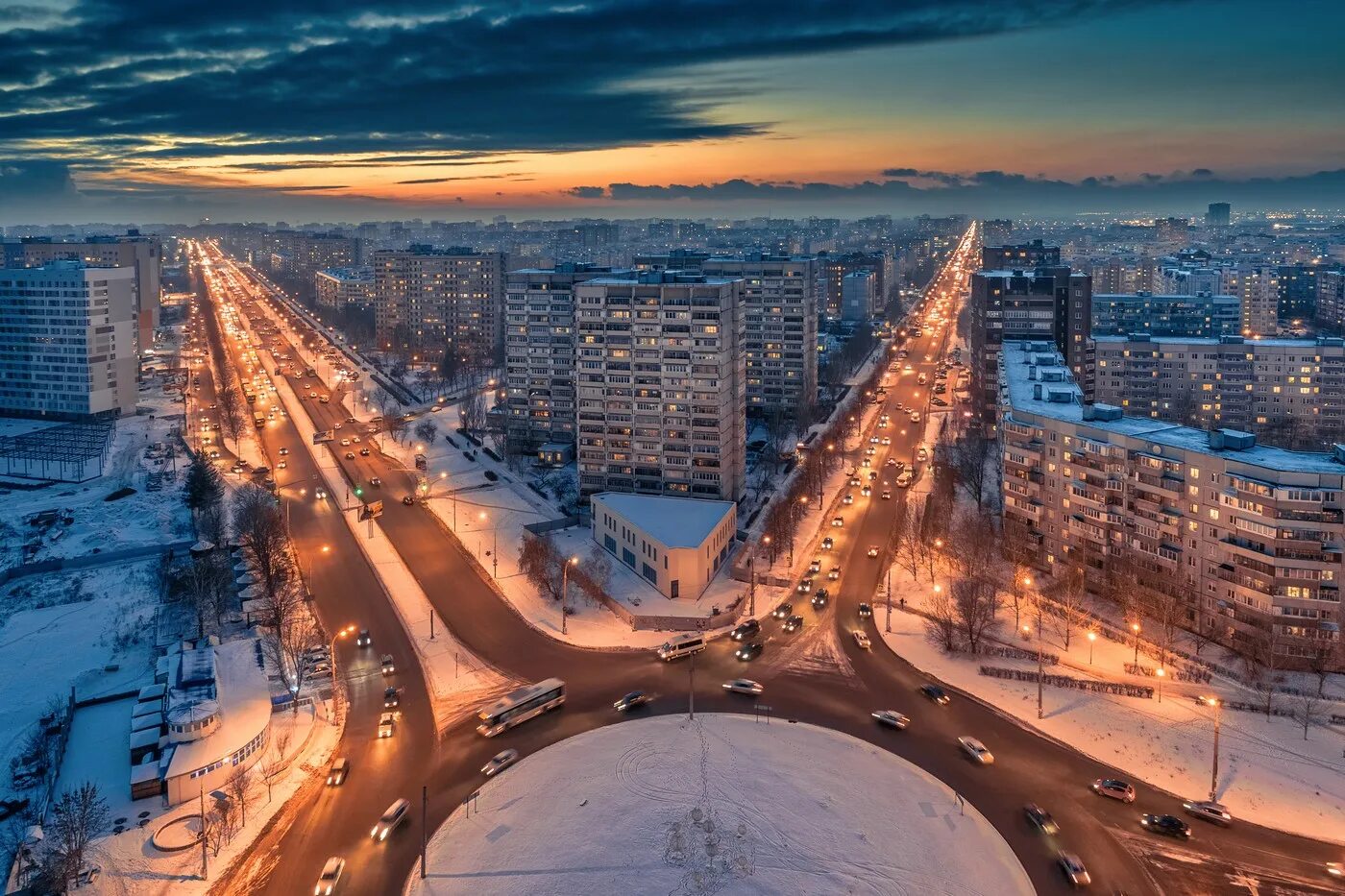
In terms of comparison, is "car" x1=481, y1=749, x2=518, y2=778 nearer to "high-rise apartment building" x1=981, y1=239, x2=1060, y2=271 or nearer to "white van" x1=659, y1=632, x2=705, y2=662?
"white van" x1=659, y1=632, x2=705, y2=662

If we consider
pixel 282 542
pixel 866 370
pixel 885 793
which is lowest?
pixel 885 793

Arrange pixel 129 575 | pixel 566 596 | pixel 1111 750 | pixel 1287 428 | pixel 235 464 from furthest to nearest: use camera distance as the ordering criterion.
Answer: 1. pixel 1287 428
2. pixel 235 464
3. pixel 129 575
4. pixel 566 596
5. pixel 1111 750

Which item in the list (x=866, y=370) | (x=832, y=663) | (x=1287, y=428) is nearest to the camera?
(x=832, y=663)

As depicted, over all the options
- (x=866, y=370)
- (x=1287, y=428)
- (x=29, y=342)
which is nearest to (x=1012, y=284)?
(x=1287, y=428)

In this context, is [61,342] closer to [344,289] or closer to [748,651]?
[748,651]

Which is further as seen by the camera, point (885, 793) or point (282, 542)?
point (282, 542)

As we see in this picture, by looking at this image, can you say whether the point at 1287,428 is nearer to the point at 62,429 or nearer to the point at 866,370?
the point at 866,370
